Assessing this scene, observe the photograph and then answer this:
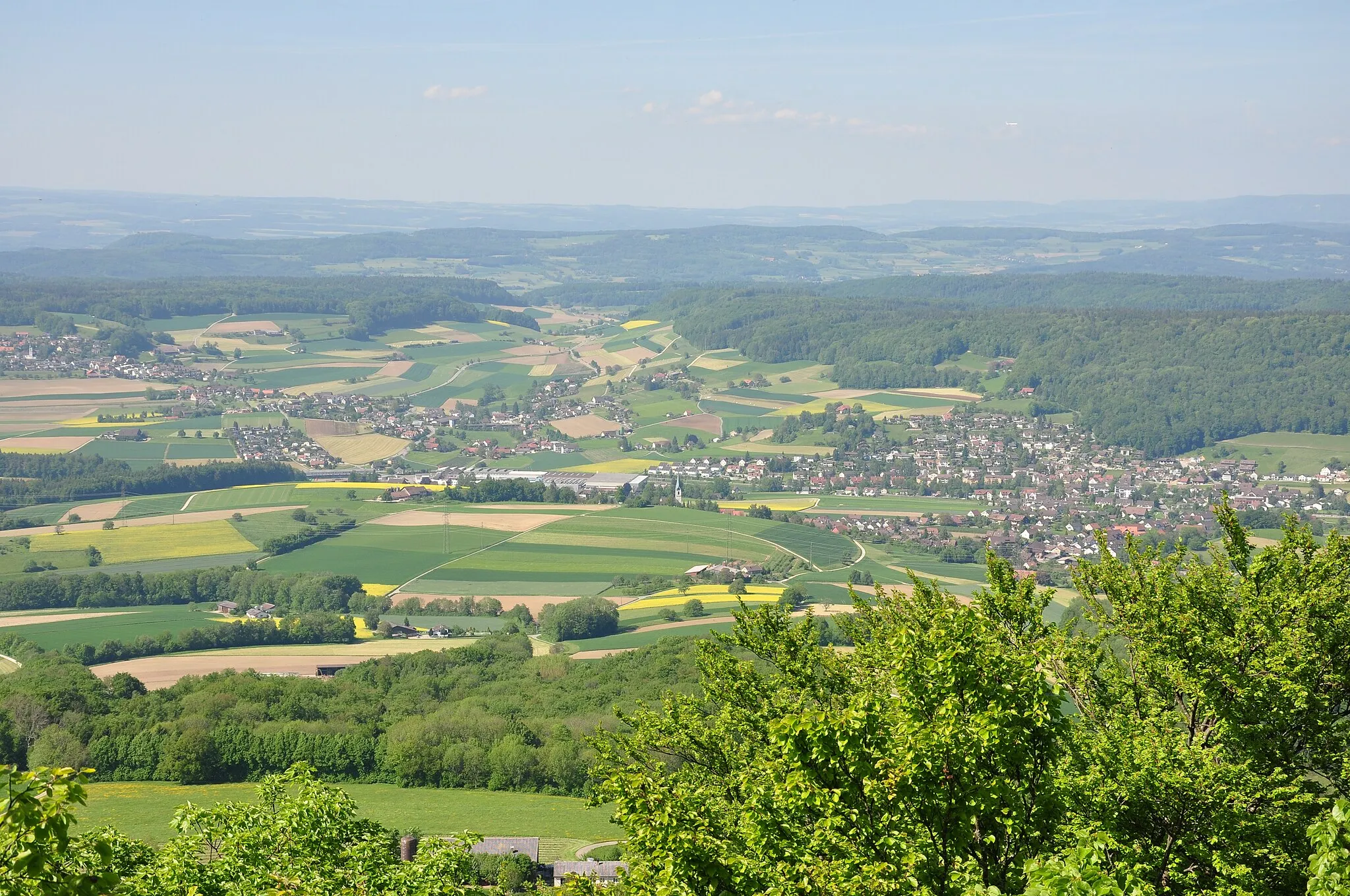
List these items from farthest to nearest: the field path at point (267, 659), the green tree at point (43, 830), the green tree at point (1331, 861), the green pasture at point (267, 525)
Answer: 1. the green pasture at point (267, 525)
2. the field path at point (267, 659)
3. the green tree at point (1331, 861)
4. the green tree at point (43, 830)

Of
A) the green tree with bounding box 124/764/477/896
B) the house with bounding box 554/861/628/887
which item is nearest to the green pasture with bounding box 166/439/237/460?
the house with bounding box 554/861/628/887

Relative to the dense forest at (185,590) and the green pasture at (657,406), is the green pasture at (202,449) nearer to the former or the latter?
the dense forest at (185,590)

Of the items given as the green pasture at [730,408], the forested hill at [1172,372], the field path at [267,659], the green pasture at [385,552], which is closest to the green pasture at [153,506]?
the green pasture at [385,552]

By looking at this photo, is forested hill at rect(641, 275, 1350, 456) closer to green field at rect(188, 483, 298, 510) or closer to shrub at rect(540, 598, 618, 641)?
shrub at rect(540, 598, 618, 641)

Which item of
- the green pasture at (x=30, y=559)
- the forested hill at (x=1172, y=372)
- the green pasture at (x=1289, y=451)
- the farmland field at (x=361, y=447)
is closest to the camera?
the green pasture at (x=30, y=559)

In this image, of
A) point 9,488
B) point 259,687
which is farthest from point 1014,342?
point 259,687
